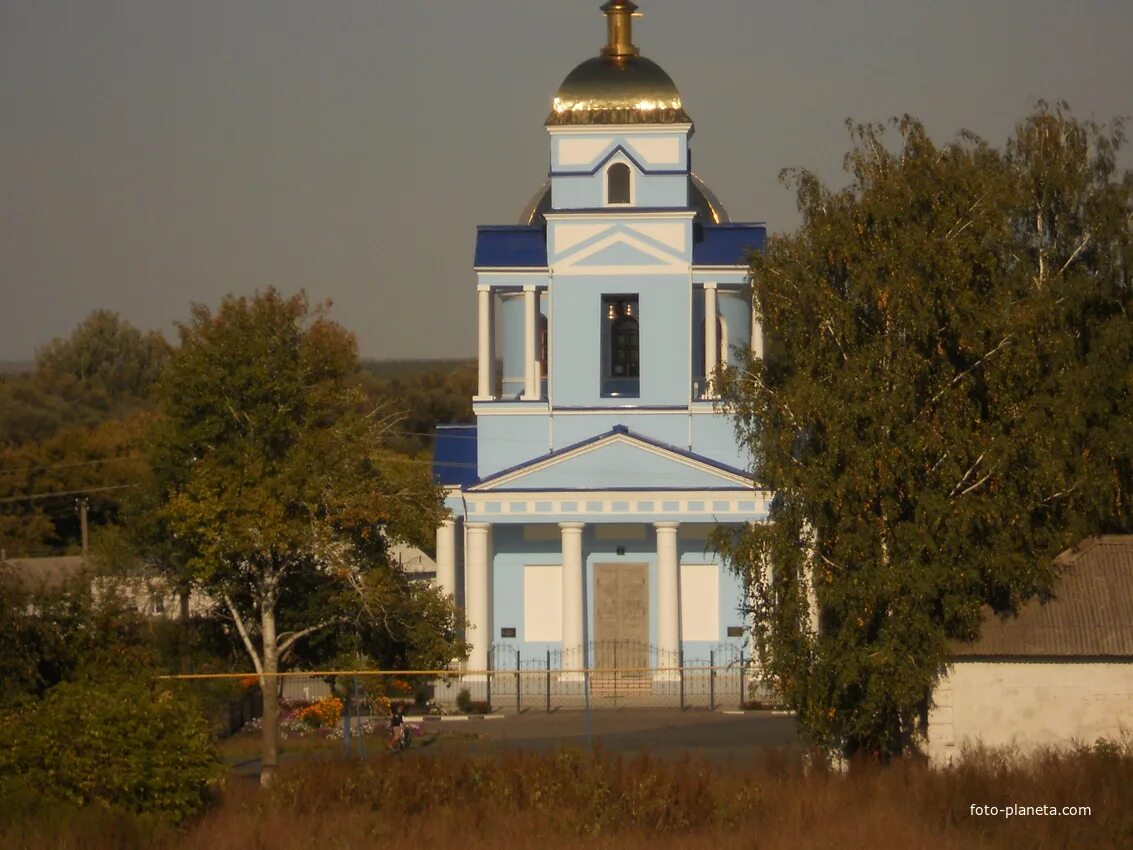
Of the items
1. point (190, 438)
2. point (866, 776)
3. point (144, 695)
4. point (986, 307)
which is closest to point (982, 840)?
point (866, 776)

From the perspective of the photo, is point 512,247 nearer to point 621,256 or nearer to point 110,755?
point 621,256

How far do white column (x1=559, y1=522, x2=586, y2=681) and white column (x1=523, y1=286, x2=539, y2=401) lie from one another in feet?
10.5

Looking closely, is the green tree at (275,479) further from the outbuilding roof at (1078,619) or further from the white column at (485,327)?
the outbuilding roof at (1078,619)

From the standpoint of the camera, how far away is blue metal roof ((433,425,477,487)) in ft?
146

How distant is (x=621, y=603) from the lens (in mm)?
45094

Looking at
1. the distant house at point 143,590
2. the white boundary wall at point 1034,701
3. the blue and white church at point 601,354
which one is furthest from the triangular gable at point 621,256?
the white boundary wall at point 1034,701

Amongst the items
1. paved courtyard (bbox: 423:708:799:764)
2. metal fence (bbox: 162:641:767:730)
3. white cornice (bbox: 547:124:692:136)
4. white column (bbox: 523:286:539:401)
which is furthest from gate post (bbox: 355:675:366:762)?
white cornice (bbox: 547:124:692:136)

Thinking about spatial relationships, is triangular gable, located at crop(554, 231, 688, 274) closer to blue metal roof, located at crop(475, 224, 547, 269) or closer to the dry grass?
blue metal roof, located at crop(475, 224, 547, 269)

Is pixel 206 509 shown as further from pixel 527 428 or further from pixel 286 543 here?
pixel 527 428

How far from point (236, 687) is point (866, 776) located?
13236mm

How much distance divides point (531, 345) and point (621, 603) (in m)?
5.43

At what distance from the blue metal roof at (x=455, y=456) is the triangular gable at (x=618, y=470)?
4.78 feet

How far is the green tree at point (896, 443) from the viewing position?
97.4 feet

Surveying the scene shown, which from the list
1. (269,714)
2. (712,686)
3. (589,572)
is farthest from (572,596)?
(269,714)
